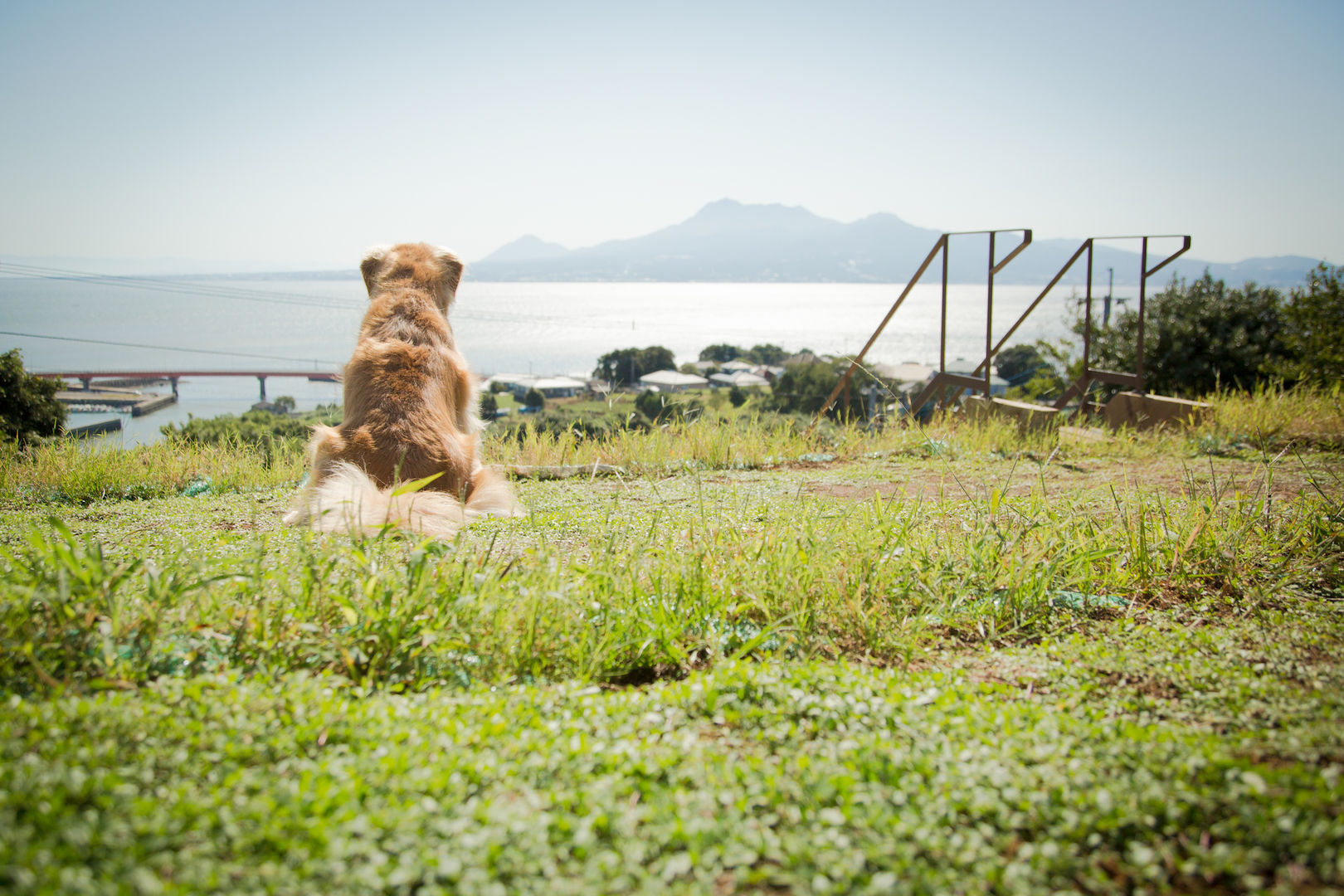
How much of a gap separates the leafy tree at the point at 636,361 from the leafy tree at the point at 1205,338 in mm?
23917

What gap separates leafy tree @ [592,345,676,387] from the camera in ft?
131

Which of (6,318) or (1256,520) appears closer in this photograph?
(1256,520)

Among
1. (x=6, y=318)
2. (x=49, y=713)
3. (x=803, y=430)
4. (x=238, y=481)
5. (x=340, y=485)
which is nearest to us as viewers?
(x=49, y=713)

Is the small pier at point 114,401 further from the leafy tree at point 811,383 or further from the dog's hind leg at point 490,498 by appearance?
the leafy tree at point 811,383

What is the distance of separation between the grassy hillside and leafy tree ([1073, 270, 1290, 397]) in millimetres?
18939

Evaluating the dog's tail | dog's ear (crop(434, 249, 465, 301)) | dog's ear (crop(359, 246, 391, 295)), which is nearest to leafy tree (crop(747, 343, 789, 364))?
dog's ear (crop(434, 249, 465, 301))

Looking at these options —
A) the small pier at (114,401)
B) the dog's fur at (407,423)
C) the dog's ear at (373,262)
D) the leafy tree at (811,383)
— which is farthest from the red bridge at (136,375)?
the leafy tree at (811,383)

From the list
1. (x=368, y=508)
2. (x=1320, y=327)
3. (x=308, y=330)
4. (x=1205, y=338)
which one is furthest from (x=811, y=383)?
(x=308, y=330)

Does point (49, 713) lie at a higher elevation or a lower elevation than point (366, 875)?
higher

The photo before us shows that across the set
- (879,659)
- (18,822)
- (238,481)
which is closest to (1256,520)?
(879,659)

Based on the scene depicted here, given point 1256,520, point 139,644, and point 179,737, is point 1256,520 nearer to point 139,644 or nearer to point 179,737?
point 179,737

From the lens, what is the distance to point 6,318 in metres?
20.7

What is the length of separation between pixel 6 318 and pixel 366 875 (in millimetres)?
27876

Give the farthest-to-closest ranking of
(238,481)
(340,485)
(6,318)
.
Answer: (6,318) < (238,481) < (340,485)
